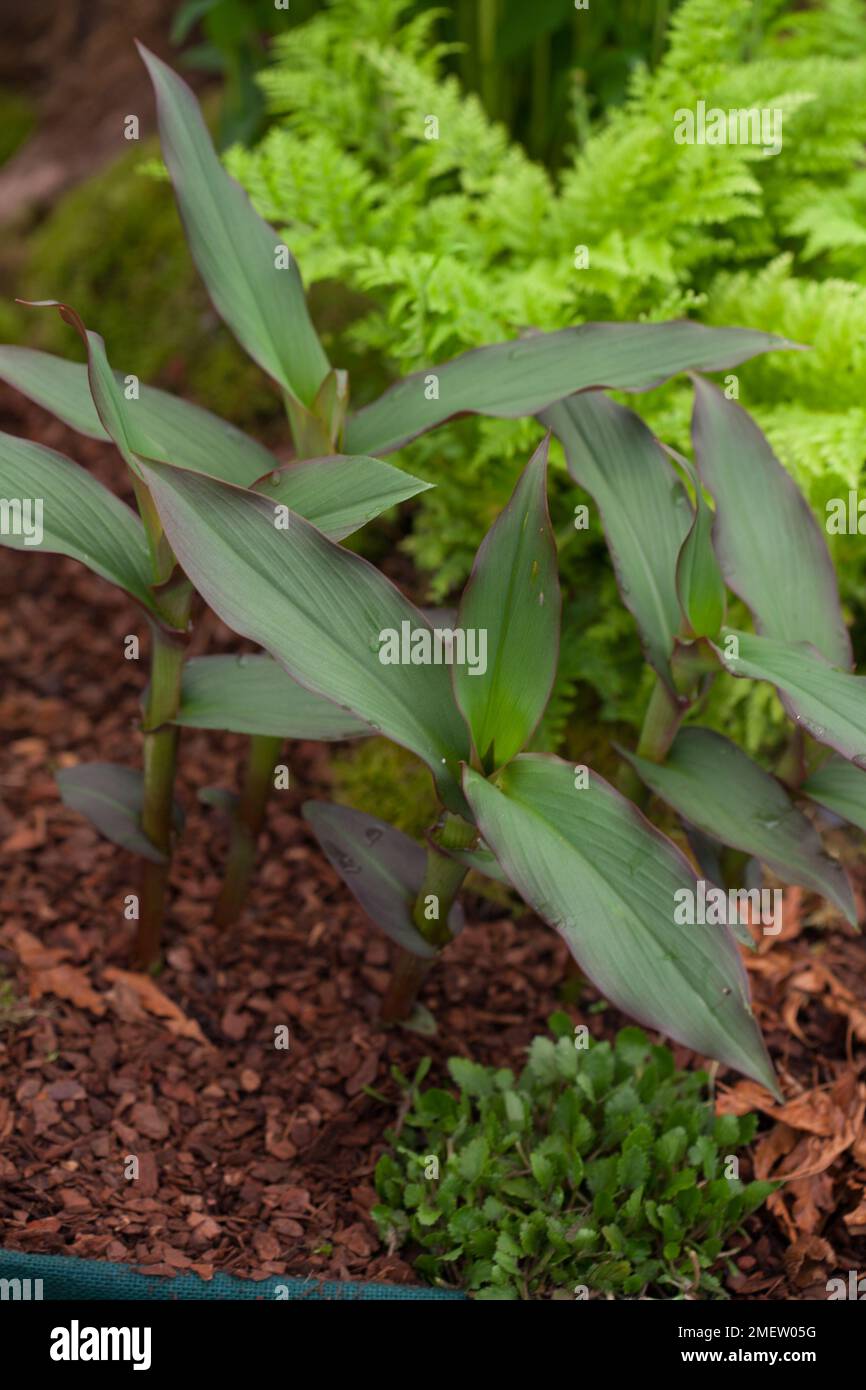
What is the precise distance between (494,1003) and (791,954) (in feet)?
1.72

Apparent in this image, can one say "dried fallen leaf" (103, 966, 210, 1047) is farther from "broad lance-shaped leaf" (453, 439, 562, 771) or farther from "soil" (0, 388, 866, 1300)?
"broad lance-shaped leaf" (453, 439, 562, 771)

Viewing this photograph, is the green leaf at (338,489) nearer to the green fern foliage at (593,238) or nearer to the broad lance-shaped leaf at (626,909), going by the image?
the broad lance-shaped leaf at (626,909)

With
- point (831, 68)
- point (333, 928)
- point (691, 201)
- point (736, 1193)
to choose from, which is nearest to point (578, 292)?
point (691, 201)

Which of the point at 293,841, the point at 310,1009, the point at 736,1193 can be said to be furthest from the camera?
the point at 293,841

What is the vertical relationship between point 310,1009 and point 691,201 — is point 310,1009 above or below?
below

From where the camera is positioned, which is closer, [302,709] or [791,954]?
[302,709]

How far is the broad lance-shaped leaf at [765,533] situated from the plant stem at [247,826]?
74 cm

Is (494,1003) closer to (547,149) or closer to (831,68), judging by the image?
(831,68)

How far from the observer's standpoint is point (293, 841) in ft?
7.75

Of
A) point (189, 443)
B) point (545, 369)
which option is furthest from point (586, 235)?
point (189, 443)

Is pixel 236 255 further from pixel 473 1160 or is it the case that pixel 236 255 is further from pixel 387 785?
pixel 473 1160

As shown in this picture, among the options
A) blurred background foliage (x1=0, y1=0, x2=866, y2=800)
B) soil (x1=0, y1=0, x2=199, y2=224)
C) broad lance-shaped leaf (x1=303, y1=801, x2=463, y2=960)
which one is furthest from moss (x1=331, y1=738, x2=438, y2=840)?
soil (x1=0, y1=0, x2=199, y2=224)
